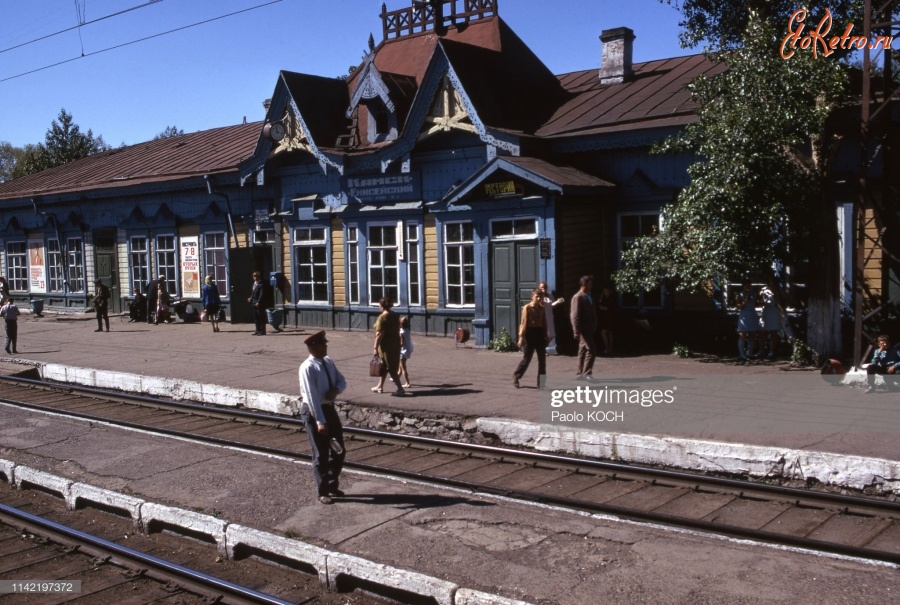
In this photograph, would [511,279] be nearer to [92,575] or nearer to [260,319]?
[260,319]

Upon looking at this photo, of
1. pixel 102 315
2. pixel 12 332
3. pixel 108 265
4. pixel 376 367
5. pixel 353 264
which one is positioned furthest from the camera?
pixel 108 265

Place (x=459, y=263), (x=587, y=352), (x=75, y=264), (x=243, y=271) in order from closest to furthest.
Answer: (x=587, y=352)
(x=459, y=263)
(x=243, y=271)
(x=75, y=264)

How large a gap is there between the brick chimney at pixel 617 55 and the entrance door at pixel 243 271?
33.2ft

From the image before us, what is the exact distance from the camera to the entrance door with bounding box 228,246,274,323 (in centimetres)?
2373

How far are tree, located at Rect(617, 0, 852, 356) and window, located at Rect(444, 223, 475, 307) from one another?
207 inches

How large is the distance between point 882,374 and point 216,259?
18666 millimetres

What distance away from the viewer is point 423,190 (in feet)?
65.1

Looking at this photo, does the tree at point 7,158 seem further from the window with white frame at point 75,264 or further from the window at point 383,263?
the window at point 383,263

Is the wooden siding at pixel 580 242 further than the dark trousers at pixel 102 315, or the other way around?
the dark trousers at pixel 102 315

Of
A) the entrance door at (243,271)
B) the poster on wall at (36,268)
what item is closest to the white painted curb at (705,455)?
the entrance door at (243,271)

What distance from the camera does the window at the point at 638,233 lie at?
17.3 m

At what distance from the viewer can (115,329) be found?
81.0 feet

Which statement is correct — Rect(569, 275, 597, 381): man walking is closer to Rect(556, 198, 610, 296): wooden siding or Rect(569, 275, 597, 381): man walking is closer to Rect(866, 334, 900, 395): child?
Rect(556, 198, 610, 296): wooden siding

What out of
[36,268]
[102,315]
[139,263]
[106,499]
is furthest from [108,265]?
[106,499]
